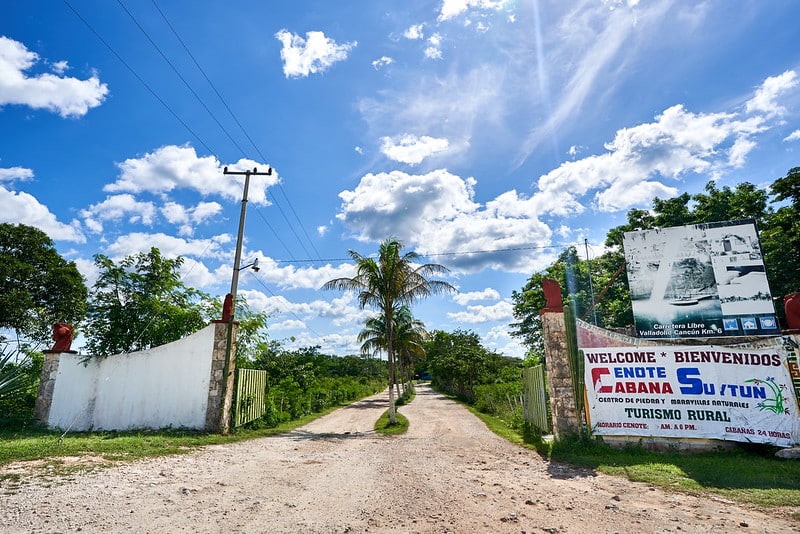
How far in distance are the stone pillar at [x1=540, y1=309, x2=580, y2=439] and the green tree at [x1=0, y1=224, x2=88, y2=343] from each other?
17.4 metres

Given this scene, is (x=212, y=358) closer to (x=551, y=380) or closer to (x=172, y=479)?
(x=172, y=479)

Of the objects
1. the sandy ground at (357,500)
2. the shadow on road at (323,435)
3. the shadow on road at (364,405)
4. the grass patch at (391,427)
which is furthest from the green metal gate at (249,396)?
the shadow on road at (364,405)

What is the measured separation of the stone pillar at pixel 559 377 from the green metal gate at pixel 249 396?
8409mm

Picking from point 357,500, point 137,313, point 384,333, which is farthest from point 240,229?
point 384,333

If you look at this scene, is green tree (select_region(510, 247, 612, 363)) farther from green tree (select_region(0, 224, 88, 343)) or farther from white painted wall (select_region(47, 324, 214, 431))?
green tree (select_region(0, 224, 88, 343))

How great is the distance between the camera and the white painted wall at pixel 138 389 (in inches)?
424

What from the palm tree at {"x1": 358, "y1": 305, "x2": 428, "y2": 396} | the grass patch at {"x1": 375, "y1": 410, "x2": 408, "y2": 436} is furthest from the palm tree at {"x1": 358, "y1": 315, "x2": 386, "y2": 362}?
the grass patch at {"x1": 375, "y1": 410, "x2": 408, "y2": 436}

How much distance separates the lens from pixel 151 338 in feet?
41.0

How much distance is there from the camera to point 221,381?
10.9 m

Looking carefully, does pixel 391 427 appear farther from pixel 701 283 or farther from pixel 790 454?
A: pixel 790 454

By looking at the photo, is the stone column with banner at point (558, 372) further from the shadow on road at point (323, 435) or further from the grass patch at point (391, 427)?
the shadow on road at point (323, 435)

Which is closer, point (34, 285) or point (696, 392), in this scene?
point (696, 392)

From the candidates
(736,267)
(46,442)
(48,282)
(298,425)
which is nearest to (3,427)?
(46,442)

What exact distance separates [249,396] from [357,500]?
8.41 m
